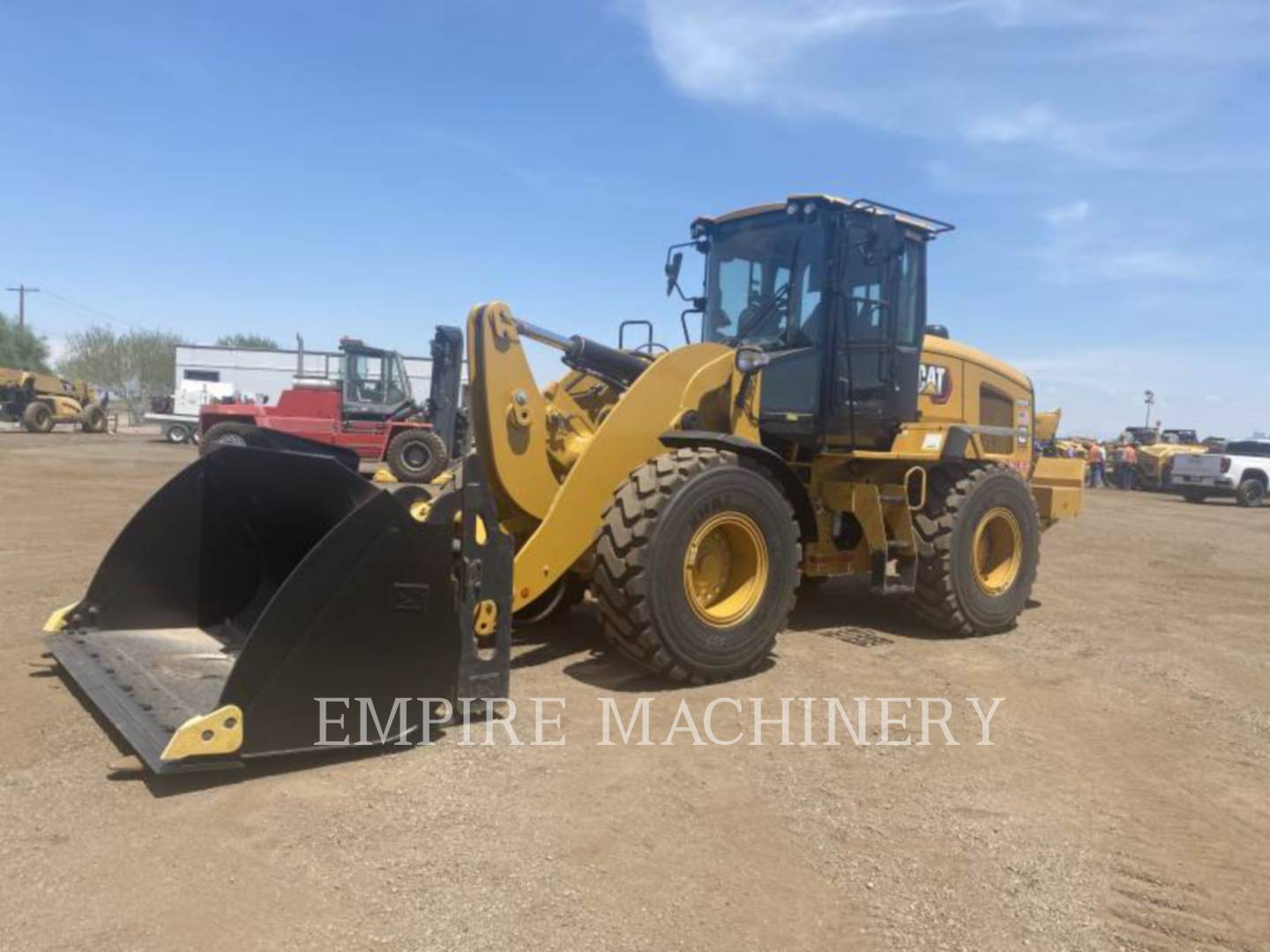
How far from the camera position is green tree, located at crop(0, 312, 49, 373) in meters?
59.3

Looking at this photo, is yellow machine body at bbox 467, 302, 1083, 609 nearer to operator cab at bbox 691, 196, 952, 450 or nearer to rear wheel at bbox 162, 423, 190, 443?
operator cab at bbox 691, 196, 952, 450

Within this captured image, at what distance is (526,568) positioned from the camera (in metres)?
4.78

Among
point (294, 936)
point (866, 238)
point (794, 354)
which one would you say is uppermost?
point (866, 238)

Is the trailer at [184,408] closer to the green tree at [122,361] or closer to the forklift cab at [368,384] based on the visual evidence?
the forklift cab at [368,384]

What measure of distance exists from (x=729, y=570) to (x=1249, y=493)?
26329mm

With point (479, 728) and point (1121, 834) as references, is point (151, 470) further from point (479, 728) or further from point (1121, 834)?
point (1121, 834)

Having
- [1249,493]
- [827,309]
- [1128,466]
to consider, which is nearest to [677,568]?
[827,309]

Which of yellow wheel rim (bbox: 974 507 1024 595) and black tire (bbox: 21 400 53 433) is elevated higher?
black tire (bbox: 21 400 53 433)

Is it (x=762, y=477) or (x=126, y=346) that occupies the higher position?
(x=126, y=346)

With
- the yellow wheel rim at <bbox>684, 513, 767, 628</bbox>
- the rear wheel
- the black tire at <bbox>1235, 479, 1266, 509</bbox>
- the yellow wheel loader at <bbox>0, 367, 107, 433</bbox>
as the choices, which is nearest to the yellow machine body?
the yellow wheel rim at <bbox>684, 513, 767, 628</bbox>

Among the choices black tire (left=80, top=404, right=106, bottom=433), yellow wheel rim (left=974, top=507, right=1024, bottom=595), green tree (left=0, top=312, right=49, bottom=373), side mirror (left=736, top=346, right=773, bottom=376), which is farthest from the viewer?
green tree (left=0, top=312, right=49, bottom=373)

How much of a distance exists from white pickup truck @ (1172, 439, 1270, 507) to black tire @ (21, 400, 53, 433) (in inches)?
1483

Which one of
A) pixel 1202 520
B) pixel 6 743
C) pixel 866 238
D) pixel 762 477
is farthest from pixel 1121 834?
pixel 1202 520

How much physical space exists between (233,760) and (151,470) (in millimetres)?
18381
